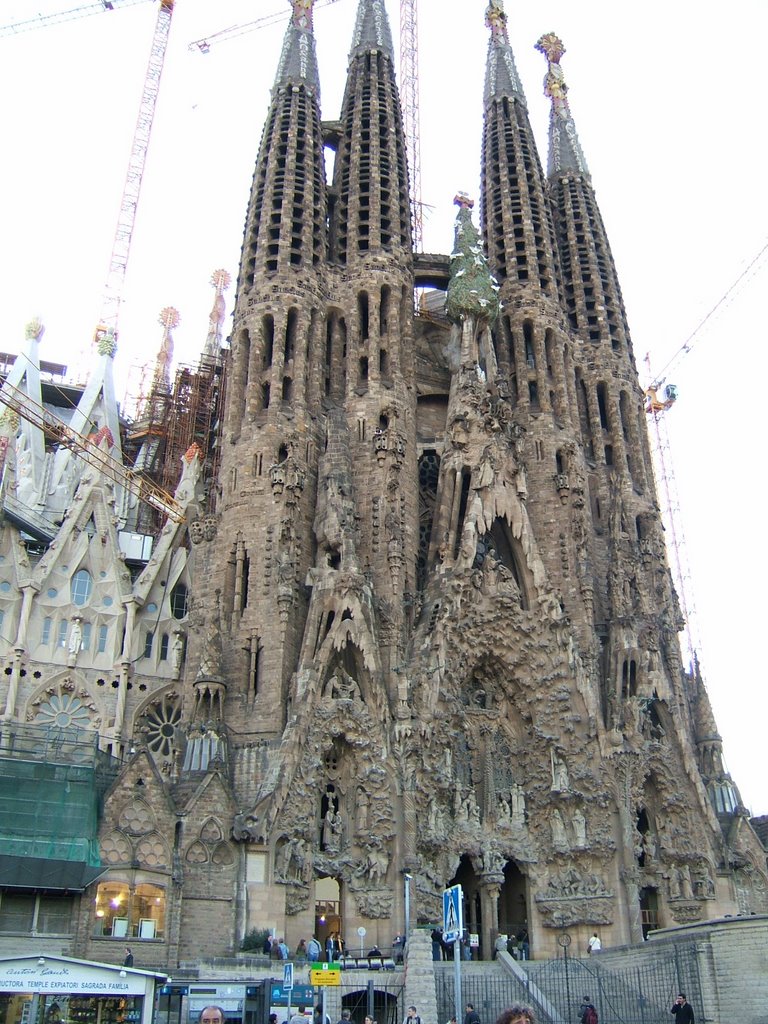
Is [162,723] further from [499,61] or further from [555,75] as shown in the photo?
[555,75]

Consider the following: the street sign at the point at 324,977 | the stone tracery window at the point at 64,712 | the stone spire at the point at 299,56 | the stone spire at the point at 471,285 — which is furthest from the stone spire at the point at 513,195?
the street sign at the point at 324,977

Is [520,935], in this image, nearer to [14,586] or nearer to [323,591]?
[323,591]

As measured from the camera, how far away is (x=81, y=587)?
43844 millimetres

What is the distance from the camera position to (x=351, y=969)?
26969 mm

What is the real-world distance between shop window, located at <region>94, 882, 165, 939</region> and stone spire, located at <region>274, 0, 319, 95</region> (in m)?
36.5

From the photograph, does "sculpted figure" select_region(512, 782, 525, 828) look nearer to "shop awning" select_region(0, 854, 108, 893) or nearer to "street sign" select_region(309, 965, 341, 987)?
"shop awning" select_region(0, 854, 108, 893)

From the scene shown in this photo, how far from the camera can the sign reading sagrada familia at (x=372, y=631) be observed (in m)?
31.3

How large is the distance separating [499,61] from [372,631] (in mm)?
37850

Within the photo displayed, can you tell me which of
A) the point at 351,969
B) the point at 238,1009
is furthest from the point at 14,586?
the point at 238,1009

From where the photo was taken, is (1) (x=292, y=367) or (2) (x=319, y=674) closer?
(2) (x=319, y=674)

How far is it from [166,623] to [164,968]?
18400 millimetres

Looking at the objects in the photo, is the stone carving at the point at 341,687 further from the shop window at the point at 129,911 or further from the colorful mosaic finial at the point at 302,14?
the colorful mosaic finial at the point at 302,14

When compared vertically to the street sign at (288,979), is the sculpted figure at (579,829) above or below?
above

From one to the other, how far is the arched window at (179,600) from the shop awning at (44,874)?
18058 millimetres
